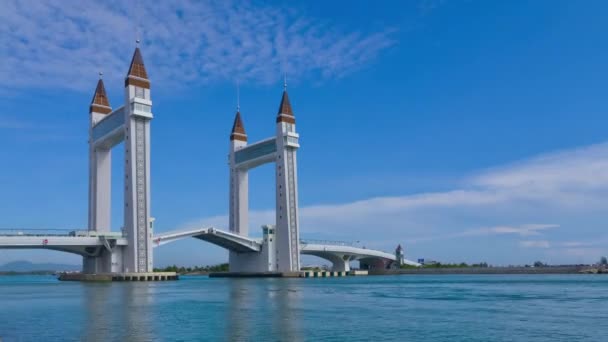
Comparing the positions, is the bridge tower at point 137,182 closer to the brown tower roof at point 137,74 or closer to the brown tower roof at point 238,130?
the brown tower roof at point 137,74

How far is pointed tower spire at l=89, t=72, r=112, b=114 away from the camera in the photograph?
9162 centimetres

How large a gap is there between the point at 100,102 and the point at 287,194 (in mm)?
30941

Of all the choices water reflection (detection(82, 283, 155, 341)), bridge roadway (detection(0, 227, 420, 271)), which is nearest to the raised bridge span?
bridge roadway (detection(0, 227, 420, 271))

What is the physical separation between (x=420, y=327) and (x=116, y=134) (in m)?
63.1

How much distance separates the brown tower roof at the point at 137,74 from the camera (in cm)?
8056

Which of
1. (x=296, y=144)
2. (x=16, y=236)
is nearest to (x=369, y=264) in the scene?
(x=296, y=144)

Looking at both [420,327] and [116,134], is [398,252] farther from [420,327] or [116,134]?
[420,327]

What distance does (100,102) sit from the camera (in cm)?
9256

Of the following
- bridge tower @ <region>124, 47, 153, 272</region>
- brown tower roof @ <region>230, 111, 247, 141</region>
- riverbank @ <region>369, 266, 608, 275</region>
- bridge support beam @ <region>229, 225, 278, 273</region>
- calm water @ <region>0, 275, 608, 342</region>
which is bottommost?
riverbank @ <region>369, 266, 608, 275</region>

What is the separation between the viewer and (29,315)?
3478 cm

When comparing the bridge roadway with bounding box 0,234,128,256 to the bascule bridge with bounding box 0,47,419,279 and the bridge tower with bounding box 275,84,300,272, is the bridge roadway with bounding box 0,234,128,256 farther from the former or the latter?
the bridge tower with bounding box 275,84,300,272

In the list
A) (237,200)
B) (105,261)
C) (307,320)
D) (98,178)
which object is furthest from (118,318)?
A: (237,200)

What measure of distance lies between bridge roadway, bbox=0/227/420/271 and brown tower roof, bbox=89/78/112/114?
21051 mm

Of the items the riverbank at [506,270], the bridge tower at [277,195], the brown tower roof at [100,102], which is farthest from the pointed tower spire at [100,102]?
the riverbank at [506,270]
